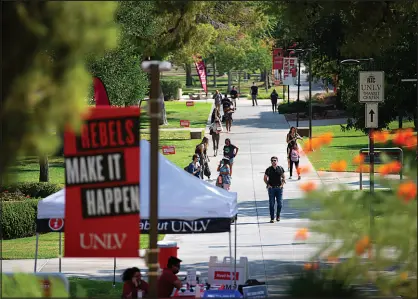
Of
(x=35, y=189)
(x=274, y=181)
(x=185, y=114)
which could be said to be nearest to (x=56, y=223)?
(x=274, y=181)

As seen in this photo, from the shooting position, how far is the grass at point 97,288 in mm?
16998

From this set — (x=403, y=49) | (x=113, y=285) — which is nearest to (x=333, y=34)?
(x=403, y=49)

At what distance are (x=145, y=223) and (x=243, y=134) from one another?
3370 centimetres

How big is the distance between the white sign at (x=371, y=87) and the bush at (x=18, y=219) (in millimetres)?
7985

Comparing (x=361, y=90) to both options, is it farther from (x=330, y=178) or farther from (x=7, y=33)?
(x=7, y=33)

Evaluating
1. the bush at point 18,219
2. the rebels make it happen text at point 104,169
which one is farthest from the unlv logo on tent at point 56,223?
the bush at point 18,219

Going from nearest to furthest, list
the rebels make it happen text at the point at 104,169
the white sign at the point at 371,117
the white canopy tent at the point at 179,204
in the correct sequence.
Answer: the rebels make it happen text at the point at 104,169 → the white canopy tent at the point at 179,204 → the white sign at the point at 371,117

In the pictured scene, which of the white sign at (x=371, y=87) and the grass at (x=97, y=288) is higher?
the white sign at (x=371, y=87)

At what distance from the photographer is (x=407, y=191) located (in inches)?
369

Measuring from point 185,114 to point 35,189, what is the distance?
3562cm

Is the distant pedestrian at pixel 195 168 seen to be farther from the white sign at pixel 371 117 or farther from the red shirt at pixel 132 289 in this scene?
the red shirt at pixel 132 289

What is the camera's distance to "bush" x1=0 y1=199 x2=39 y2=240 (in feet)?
76.3

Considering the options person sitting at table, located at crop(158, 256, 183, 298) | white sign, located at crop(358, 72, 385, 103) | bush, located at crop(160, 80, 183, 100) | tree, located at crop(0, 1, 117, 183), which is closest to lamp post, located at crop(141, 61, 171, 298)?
tree, located at crop(0, 1, 117, 183)

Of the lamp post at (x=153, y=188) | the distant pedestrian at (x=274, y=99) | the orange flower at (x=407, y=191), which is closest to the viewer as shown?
the orange flower at (x=407, y=191)
